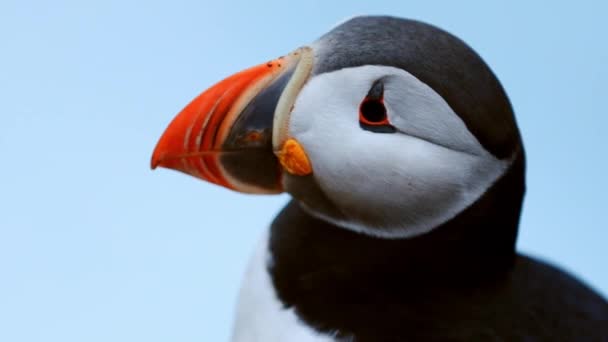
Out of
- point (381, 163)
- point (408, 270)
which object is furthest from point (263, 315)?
point (381, 163)

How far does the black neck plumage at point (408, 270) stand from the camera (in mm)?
1813

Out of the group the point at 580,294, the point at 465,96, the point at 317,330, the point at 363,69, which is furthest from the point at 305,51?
the point at 580,294

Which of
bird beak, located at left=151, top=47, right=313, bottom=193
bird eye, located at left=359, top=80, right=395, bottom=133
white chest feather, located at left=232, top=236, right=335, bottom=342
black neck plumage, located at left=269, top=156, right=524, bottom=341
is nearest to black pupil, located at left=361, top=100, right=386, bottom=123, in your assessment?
bird eye, located at left=359, top=80, right=395, bottom=133

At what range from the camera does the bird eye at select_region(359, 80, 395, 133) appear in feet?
5.68

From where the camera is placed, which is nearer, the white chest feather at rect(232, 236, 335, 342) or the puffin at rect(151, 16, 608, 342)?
the puffin at rect(151, 16, 608, 342)

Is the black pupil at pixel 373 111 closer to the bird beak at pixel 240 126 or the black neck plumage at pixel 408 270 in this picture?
the bird beak at pixel 240 126

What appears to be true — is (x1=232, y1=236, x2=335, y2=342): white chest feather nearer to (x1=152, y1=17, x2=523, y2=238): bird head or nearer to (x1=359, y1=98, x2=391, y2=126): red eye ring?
(x1=152, y1=17, x2=523, y2=238): bird head

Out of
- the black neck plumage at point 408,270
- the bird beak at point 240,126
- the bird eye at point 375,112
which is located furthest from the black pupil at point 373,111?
the black neck plumage at point 408,270

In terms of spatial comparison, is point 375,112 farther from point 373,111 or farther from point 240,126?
point 240,126

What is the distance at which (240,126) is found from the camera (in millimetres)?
1849

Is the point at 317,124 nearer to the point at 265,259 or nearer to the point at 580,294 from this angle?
the point at 265,259

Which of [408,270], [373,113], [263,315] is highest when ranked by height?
[373,113]

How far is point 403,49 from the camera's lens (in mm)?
1753

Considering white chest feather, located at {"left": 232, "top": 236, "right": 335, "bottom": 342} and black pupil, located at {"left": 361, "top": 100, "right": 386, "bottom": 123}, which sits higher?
black pupil, located at {"left": 361, "top": 100, "right": 386, "bottom": 123}
